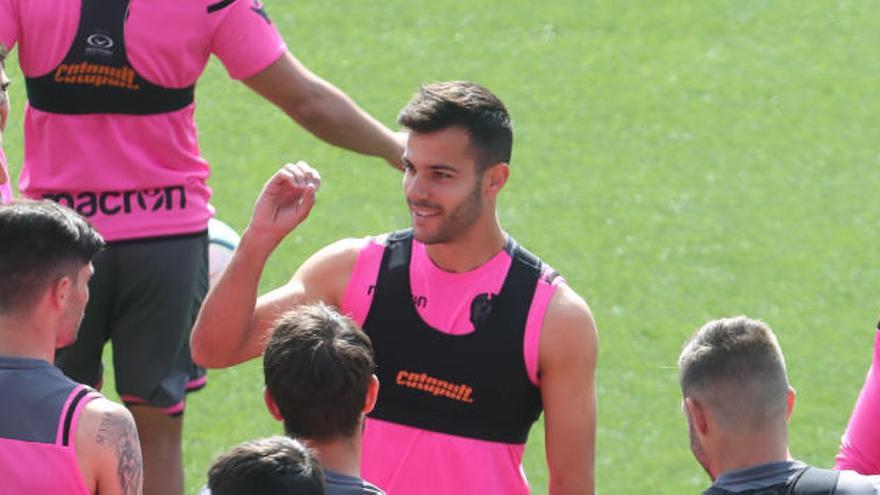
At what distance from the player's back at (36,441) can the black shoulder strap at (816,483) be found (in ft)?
5.59

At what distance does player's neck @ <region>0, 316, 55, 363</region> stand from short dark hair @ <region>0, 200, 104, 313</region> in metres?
0.03

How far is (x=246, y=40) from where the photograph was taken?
6.90 metres

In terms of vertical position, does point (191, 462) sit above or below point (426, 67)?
below

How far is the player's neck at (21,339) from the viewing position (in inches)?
175

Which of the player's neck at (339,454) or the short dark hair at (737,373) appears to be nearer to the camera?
the player's neck at (339,454)

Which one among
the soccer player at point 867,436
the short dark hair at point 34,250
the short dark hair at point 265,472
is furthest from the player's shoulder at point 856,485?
the short dark hair at point 34,250

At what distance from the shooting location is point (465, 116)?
5.39 metres

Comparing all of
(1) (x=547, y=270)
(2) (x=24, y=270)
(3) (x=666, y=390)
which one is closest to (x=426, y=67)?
(3) (x=666, y=390)

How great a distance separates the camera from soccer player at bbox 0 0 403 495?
6.69 metres

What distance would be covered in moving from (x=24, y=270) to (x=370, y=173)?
7326 millimetres

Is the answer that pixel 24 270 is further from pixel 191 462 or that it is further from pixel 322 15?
pixel 322 15

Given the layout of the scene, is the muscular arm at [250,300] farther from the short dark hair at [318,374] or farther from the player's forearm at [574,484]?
the player's forearm at [574,484]

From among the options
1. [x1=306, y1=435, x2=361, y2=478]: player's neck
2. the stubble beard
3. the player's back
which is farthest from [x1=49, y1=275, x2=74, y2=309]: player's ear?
the stubble beard

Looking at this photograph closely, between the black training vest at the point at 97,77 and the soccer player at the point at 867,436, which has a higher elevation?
the black training vest at the point at 97,77
